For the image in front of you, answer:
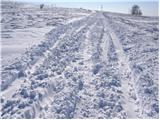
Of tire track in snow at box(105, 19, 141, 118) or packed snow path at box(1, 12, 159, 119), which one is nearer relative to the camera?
packed snow path at box(1, 12, 159, 119)

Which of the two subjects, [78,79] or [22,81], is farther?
[78,79]

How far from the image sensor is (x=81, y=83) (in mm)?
7203

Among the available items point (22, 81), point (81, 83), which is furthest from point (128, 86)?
point (22, 81)

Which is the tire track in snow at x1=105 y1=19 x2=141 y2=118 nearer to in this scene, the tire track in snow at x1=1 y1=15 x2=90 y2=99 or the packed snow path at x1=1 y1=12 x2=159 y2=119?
the packed snow path at x1=1 y1=12 x2=159 y2=119

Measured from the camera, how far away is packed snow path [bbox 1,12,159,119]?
5.86 metres

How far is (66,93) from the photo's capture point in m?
6.48

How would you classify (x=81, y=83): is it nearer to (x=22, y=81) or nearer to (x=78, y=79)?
(x=78, y=79)

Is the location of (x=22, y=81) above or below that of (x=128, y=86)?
above

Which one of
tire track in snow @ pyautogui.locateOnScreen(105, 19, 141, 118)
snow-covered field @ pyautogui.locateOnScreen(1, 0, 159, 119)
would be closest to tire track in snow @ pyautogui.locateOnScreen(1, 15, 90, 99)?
snow-covered field @ pyautogui.locateOnScreen(1, 0, 159, 119)

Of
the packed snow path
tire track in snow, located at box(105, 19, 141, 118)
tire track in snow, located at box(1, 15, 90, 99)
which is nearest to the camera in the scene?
the packed snow path

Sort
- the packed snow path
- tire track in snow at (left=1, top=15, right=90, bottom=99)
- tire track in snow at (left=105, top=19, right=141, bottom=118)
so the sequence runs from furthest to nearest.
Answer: tire track in snow at (left=1, top=15, right=90, bottom=99)
tire track in snow at (left=105, top=19, right=141, bottom=118)
the packed snow path

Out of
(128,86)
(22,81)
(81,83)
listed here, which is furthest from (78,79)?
(22,81)

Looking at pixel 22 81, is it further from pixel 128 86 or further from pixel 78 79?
pixel 128 86

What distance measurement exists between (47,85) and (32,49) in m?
3.68
